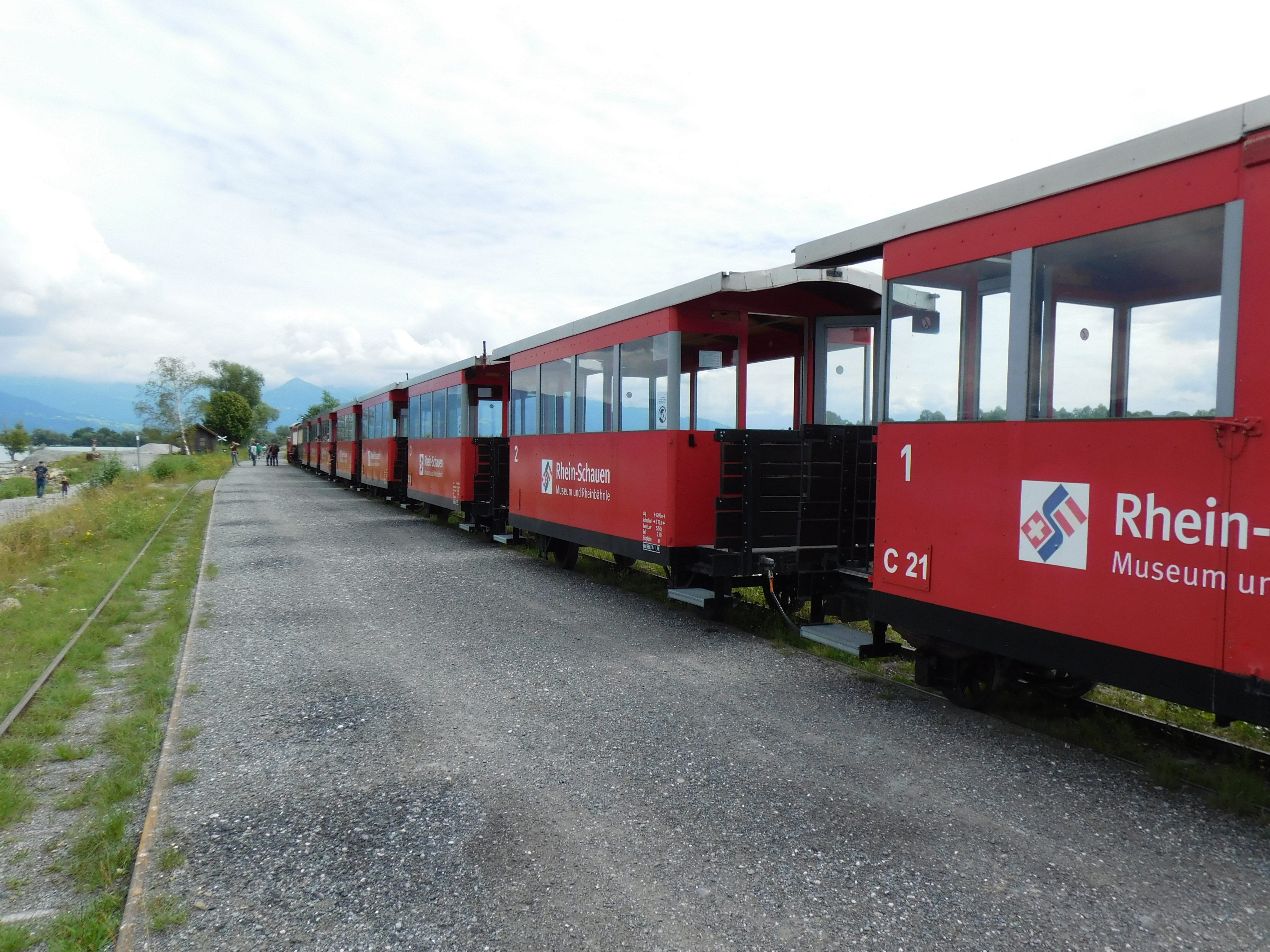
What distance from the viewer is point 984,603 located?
453 cm

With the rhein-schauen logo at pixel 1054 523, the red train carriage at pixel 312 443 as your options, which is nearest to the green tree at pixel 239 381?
the red train carriage at pixel 312 443

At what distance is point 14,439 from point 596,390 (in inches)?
3387

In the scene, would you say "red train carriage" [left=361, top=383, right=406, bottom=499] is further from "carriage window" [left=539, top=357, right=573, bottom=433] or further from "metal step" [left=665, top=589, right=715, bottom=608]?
"metal step" [left=665, top=589, right=715, bottom=608]

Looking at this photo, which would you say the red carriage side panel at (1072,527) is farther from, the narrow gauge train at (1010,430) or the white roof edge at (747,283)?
the white roof edge at (747,283)

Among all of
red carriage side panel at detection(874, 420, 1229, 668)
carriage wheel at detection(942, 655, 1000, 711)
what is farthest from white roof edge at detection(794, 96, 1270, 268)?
carriage wheel at detection(942, 655, 1000, 711)

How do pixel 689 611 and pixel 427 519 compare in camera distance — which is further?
pixel 427 519

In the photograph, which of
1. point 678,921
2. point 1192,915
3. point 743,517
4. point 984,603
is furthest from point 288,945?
point 743,517

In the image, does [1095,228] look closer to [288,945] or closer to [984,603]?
[984,603]

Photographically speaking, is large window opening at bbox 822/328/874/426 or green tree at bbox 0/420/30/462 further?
green tree at bbox 0/420/30/462

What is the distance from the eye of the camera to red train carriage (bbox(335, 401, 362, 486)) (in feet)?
86.2

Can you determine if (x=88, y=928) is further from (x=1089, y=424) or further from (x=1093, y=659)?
(x=1089, y=424)

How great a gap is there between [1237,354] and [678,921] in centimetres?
314

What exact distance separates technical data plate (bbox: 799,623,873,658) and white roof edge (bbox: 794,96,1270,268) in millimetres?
2687

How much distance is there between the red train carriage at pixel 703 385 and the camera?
7586mm
